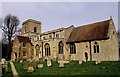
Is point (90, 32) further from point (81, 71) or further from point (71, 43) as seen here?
point (81, 71)

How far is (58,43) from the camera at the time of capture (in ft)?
137

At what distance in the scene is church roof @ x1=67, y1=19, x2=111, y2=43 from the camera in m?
35.2

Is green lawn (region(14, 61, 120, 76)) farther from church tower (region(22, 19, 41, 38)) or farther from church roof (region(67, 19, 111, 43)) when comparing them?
church tower (region(22, 19, 41, 38))

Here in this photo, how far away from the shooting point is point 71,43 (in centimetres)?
4056

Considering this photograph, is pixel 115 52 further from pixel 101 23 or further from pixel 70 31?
pixel 70 31

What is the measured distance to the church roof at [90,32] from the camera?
35219 mm

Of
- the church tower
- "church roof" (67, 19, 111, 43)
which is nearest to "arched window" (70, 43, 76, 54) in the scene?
"church roof" (67, 19, 111, 43)

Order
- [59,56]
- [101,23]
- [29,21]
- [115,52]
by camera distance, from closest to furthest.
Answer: [115,52], [101,23], [59,56], [29,21]

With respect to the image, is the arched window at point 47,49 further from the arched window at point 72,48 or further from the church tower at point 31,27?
the church tower at point 31,27

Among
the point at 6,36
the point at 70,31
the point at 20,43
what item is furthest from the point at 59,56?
the point at 6,36

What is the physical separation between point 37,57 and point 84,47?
14.0 m

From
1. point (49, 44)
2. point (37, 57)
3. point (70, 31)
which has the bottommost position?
point (37, 57)

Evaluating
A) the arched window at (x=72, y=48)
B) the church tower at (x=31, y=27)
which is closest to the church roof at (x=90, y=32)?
the arched window at (x=72, y=48)

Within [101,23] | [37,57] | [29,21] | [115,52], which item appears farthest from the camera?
[29,21]
